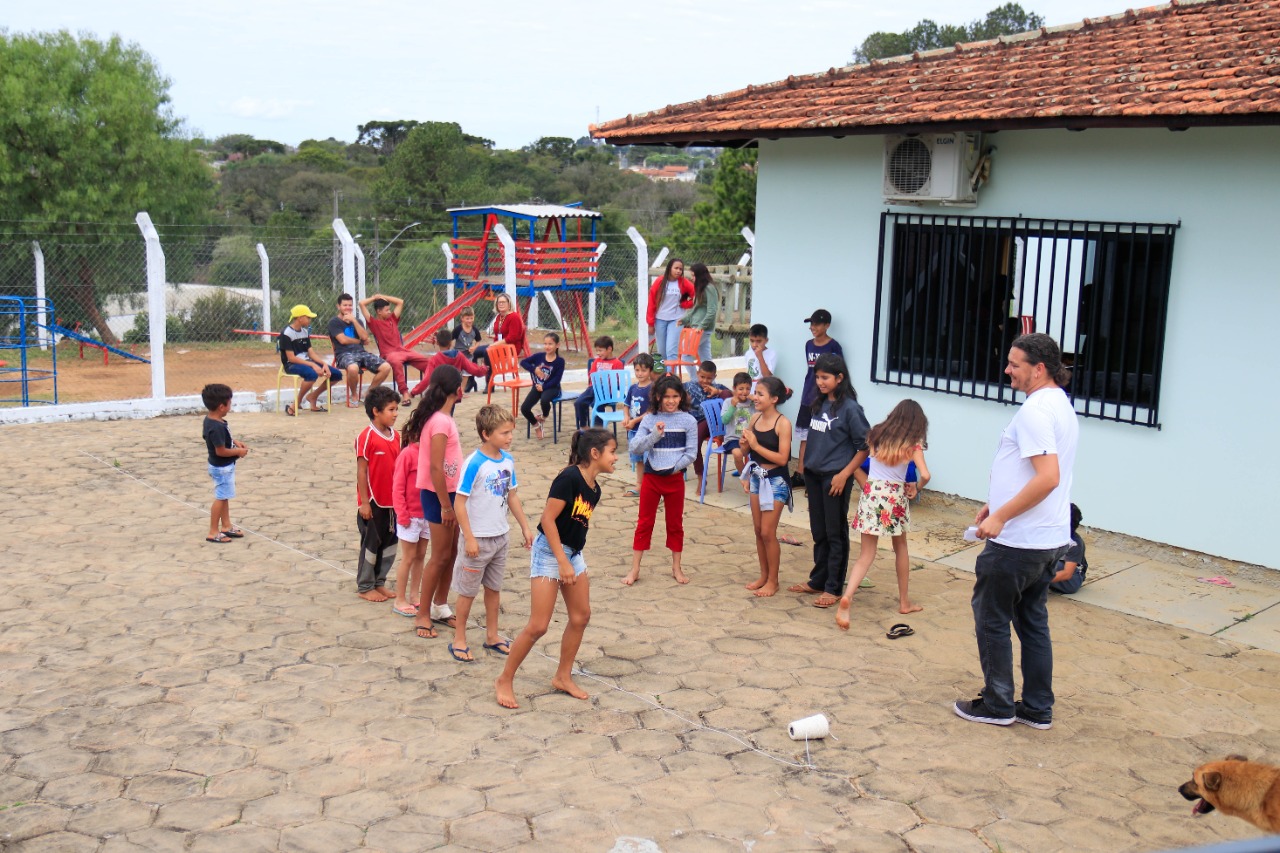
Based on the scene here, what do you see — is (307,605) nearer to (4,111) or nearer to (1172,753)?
(1172,753)

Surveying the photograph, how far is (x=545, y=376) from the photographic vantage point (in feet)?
40.2

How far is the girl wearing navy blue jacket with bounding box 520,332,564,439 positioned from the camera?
12.2 meters

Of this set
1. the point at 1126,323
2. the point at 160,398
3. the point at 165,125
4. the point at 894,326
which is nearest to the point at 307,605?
the point at 894,326

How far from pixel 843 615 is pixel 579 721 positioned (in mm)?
2037

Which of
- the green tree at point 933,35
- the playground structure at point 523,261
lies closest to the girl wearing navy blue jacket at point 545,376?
the playground structure at point 523,261

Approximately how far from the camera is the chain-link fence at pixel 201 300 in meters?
17.7

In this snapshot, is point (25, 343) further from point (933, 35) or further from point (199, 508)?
→ point (933, 35)

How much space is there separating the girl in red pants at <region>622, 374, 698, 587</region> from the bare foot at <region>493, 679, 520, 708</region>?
6.65 ft

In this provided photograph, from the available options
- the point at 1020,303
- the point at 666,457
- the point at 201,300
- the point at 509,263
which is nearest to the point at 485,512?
the point at 666,457

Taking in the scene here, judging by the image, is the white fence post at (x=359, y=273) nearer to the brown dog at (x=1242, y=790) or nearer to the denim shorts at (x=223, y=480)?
the denim shorts at (x=223, y=480)

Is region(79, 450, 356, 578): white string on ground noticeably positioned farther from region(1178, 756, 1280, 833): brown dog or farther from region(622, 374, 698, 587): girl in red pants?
region(1178, 756, 1280, 833): brown dog

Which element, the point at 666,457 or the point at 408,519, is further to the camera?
the point at 666,457

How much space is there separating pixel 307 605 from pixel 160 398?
7.59m

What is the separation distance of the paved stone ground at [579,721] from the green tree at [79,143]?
15137 millimetres
